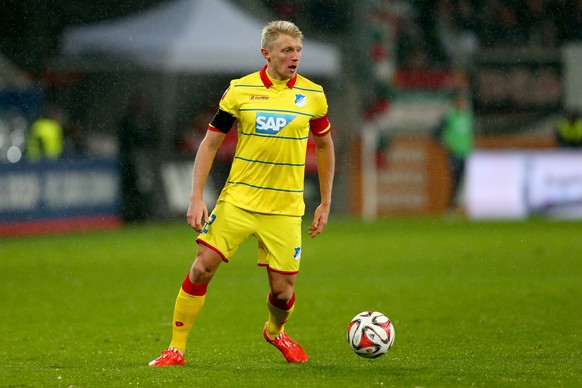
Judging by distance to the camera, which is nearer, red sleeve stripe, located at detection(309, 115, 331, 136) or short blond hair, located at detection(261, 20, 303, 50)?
short blond hair, located at detection(261, 20, 303, 50)

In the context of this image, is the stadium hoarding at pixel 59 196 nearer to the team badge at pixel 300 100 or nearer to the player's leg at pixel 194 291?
the player's leg at pixel 194 291

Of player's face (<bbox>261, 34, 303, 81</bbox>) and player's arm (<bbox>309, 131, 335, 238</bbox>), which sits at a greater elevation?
player's face (<bbox>261, 34, 303, 81</bbox>)

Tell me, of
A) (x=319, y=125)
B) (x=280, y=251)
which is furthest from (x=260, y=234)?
(x=319, y=125)

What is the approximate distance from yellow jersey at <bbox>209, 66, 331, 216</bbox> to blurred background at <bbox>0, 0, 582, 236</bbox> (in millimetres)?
13037

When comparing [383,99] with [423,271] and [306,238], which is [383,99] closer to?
[306,238]

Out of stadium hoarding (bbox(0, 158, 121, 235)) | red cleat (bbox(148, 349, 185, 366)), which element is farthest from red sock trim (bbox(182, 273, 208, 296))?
stadium hoarding (bbox(0, 158, 121, 235))

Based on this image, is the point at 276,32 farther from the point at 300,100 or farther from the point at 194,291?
the point at 194,291

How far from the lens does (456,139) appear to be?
82.2 feet

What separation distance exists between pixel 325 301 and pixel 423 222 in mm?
11371

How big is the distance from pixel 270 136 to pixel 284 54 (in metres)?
0.50

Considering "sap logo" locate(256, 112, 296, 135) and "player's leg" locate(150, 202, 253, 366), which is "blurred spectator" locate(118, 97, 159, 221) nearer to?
"player's leg" locate(150, 202, 253, 366)

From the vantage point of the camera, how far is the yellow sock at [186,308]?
25.8 ft

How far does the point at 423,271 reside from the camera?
15.0 meters

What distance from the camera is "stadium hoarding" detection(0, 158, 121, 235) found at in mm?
19047
